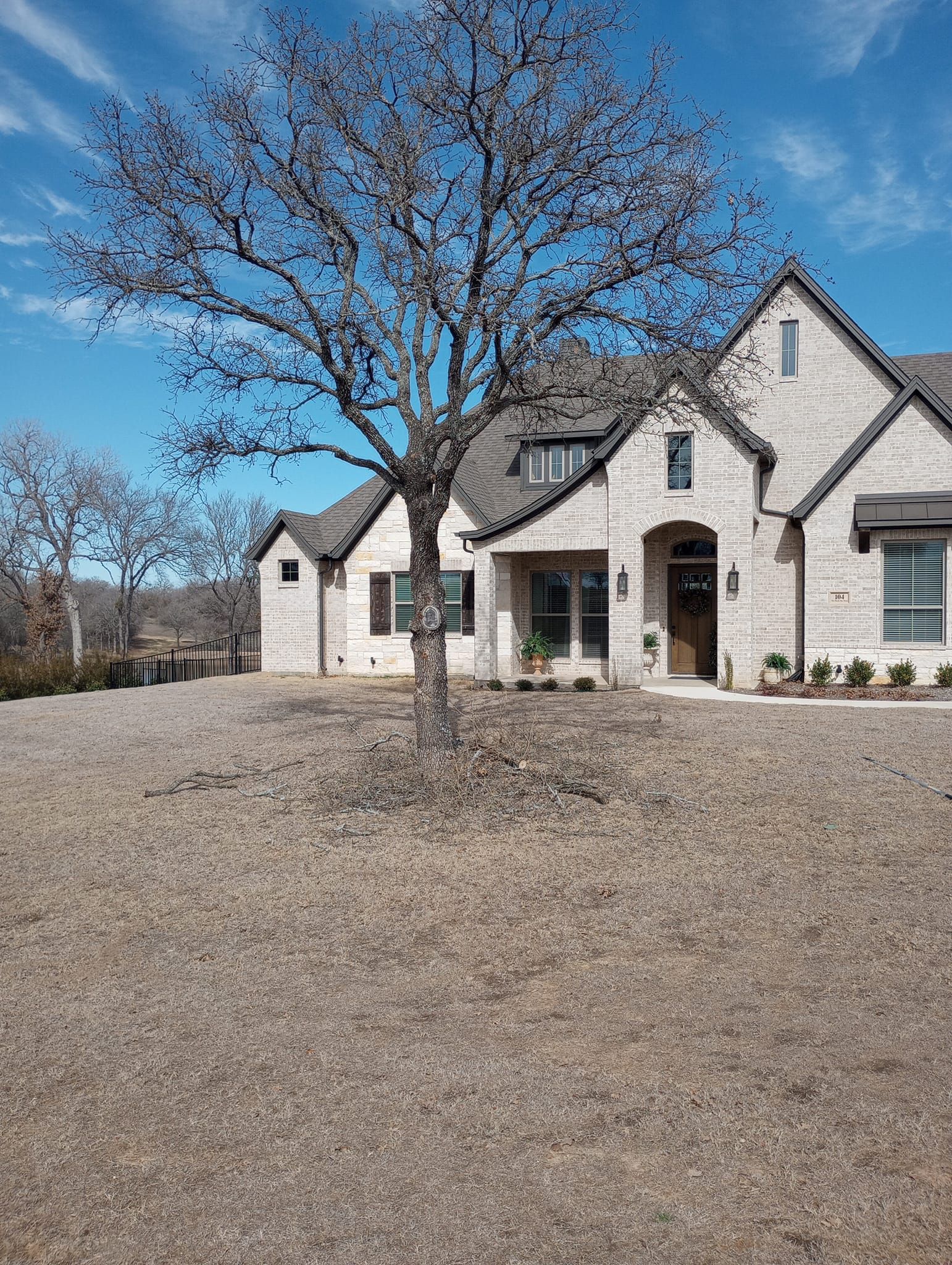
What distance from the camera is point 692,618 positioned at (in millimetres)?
20375

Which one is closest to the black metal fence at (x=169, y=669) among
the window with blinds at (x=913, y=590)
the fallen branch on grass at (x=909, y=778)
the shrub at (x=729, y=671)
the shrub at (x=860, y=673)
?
the shrub at (x=729, y=671)

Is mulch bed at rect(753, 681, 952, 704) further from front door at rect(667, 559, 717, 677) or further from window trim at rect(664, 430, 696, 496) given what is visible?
window trim at rect(664, 430, 696, 496)

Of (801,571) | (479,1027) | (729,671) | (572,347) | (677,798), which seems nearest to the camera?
(479,1027)

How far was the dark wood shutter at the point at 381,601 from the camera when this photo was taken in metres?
23.0

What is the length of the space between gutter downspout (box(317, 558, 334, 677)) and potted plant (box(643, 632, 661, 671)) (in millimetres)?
8710

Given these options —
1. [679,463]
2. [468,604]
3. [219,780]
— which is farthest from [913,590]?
[219,780]

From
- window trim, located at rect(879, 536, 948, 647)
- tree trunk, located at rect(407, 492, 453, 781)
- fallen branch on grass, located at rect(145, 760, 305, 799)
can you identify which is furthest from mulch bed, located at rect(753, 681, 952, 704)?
fallen branch on grass, located at rect(145, 760, 305, 799)

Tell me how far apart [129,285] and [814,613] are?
556 inches

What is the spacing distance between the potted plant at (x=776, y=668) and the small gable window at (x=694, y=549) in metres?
2.89

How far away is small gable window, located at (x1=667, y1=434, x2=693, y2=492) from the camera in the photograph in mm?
18391

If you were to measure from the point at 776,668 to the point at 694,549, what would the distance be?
3.42m

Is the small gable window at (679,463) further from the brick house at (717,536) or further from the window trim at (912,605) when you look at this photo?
the window trim at (912,605)

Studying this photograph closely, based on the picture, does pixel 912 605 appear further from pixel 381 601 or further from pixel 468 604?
pixel 381 601

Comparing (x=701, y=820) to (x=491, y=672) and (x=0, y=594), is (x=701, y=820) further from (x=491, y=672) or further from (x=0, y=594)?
(x=0, y=594)
